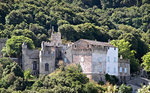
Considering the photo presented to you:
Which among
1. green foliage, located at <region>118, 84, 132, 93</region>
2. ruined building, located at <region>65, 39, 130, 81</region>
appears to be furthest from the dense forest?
ruined building, located at <region>65, 39, 130, 81</region>

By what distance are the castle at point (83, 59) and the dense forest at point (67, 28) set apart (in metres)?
2.87

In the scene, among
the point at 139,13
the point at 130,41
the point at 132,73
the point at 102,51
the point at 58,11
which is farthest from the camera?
the point at 139,13

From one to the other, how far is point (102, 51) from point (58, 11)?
4559cm

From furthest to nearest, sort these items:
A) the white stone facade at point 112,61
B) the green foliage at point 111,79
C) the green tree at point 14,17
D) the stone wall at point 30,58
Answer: the green tree at point 14,17
the stone wall at point 30,58
the white stone facade at point 112,61
the green foliage at point 111,79

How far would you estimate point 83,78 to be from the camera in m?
66.7

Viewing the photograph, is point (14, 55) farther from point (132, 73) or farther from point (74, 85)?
point (132, 73)

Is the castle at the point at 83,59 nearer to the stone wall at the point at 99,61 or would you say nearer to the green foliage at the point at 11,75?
the stone wall at the point at 99,61

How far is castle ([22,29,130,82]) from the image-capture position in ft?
227

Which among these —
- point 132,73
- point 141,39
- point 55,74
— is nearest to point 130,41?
point 141,39

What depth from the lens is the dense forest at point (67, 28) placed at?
241ft

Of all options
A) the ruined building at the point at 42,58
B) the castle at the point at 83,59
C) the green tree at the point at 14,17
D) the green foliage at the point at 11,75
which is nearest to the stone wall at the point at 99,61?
the castle at the point at 83,59

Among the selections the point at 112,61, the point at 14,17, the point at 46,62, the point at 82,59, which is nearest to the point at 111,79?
the point at 112,61

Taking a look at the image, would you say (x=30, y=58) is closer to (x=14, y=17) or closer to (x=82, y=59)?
(x=82, y=59)

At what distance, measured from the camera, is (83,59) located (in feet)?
227
